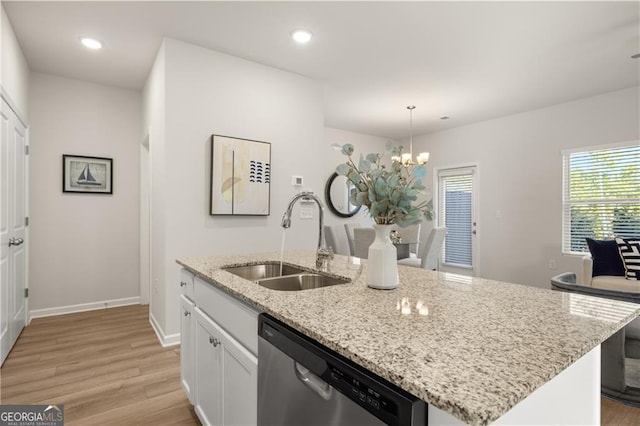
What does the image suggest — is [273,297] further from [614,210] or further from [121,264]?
[614,210]

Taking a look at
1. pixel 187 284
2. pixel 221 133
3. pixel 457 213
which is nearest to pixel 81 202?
pixel 221 133

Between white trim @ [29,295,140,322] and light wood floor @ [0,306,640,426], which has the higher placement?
white trim @ [29,295,140,322]

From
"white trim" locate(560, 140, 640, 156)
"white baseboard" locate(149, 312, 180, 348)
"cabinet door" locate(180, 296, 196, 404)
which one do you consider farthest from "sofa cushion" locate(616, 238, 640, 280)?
"white baseboard" locate(149, 312, 180, 348)

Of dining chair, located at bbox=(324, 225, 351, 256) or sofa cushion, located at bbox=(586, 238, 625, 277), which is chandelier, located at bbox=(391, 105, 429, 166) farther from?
sofa cushion, located at bbox=(586, 238, 625, 277)

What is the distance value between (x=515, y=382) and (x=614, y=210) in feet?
15.9

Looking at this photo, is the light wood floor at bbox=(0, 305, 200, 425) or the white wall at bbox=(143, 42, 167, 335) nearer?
the light wood floor at bbox=(0, 305, 200, 425)

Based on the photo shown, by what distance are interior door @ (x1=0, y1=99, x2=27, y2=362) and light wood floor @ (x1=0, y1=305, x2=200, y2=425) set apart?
22cm

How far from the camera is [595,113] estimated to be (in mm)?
4238

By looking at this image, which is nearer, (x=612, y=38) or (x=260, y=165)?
(x=612, y=38)

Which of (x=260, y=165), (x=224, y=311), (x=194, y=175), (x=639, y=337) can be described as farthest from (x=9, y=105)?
(x=639, y=337)

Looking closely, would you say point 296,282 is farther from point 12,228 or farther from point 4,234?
point 12,228

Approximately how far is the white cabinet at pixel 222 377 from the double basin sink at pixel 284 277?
31 centimetres

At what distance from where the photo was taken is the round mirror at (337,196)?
595cm

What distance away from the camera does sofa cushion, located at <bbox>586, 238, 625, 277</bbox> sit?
3.33 meters
